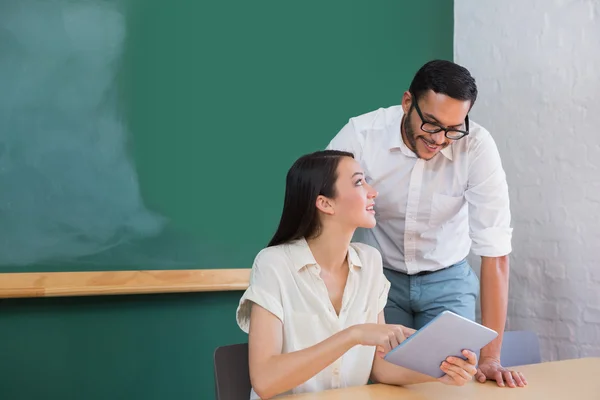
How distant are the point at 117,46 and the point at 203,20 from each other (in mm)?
400

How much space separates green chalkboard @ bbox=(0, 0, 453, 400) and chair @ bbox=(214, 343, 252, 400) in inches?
41.2

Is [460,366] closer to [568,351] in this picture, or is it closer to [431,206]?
[431,206]

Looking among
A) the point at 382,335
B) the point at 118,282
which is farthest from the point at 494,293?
the point at 118,282

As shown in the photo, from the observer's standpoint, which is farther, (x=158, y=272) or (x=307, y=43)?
(x=307, y=43)

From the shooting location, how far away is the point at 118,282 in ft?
8.21

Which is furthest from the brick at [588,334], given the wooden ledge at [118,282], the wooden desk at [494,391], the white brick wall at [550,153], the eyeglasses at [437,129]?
the wooden ledge at [118,282]

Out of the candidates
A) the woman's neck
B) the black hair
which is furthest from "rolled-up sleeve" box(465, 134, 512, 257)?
the woman's neck

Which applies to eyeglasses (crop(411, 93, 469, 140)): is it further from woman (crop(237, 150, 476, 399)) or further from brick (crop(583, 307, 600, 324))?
brick (crop(583, 307, 600, 324))

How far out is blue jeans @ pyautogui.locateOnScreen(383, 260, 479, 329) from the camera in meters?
2.21

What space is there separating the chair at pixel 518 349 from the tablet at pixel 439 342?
77cm

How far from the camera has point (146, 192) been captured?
2.61 m

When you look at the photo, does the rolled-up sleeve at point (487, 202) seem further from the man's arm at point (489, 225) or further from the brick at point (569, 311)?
the brick at point (569, 311)

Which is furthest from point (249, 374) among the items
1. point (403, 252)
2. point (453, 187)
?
point (453, 187)

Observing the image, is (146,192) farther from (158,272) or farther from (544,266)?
(544,266)
